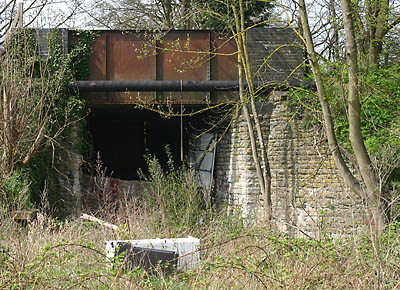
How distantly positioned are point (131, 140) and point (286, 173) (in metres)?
7.45

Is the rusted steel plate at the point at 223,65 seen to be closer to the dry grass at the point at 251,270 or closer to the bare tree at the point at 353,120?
the bare tree at the point at 353,120

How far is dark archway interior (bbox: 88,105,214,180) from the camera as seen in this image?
17312 mm

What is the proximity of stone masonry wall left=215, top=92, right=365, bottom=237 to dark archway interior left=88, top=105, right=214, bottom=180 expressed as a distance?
4080mm

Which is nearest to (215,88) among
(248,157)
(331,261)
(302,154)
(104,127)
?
(248,157)

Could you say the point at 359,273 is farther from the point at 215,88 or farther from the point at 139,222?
the point at 215,88

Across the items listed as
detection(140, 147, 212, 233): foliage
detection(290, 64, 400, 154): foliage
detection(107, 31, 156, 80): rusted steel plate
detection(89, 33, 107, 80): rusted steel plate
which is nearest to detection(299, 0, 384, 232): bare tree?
detection(290, 64, 400, 154): foliage

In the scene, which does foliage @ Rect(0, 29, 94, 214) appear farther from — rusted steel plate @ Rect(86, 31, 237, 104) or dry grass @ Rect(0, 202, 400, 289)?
dry grass @ Rect(0, 202, 400, 289)

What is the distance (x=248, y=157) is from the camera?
1280 centimetres

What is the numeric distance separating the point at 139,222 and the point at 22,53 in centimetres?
580

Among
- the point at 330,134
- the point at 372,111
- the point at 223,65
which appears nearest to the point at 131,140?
the point at 223,65

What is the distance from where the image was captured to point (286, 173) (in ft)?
40.1

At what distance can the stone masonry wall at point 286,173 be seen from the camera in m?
11.3

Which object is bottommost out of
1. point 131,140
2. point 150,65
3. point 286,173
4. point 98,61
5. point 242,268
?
point 242,268

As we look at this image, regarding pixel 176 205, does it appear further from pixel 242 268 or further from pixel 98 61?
pixel 242 268
